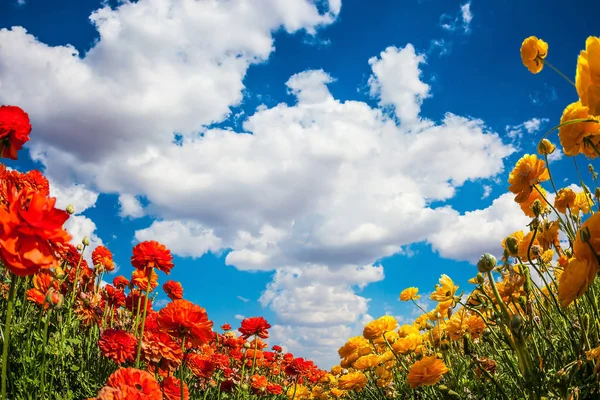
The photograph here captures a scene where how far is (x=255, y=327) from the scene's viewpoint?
3.70 metres

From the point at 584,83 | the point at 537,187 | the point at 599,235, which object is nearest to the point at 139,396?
the point at 599,235

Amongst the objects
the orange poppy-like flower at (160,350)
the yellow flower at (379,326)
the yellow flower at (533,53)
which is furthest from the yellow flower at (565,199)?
the orange poppy-like flower at (160,350)

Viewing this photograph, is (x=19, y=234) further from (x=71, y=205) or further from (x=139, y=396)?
(x=71, y=205)

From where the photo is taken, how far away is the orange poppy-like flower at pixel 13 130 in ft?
8.73

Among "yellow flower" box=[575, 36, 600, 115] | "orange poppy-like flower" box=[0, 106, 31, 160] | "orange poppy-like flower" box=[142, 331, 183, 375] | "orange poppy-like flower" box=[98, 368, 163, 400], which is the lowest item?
"orange poppy-like flower" box=[98, 368, 163, 400]

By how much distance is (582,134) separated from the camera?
1.60 metres

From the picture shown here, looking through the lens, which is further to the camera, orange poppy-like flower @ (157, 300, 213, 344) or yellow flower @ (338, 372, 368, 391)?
yellow flower @ (338, 372, 368, 391)

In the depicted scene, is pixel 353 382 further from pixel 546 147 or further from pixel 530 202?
pixel 546 147

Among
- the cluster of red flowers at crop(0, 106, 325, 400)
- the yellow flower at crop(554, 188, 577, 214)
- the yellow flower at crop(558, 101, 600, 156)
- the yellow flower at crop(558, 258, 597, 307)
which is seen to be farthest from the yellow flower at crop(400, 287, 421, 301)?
the yellow flower at crop(558, 258, 597, 307)

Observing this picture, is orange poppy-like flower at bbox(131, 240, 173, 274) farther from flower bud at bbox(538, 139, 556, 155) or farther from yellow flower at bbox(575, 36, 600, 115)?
yellow flower at bbox(575, 36, 600, 115)

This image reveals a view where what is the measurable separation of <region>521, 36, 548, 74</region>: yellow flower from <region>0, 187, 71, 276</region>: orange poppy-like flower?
9.25ft

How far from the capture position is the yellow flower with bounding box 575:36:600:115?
957 millimetres

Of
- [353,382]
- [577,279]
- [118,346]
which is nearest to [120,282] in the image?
[118,346]

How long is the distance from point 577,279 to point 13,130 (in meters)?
3.10
